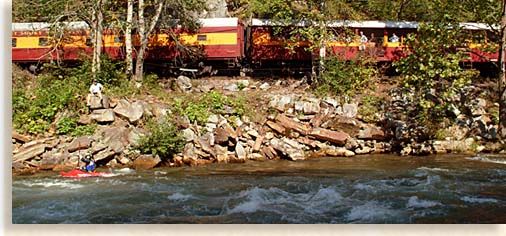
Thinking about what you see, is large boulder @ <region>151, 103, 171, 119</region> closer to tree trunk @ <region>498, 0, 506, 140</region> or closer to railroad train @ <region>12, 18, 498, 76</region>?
railroad train @ <region>12, 18, 498, 76</region>

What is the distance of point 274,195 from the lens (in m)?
5.65

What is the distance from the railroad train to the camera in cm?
1052

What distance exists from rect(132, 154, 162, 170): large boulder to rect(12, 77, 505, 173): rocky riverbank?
0.05ft

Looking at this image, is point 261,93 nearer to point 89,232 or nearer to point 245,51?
point 245,51

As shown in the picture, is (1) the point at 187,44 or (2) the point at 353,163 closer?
(2) the point at 353,163

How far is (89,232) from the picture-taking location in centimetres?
463

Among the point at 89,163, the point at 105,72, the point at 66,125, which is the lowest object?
the point at 89,163

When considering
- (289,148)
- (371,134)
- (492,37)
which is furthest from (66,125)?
(492,37)

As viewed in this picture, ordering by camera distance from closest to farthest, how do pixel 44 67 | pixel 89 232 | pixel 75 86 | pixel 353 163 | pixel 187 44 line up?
pixel 89 232
pixel 353 163
pixel 75 86
pixel 44 67
pixel 187 44

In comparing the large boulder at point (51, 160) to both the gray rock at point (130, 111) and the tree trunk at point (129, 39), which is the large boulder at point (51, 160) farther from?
the tree trunk at point (129, 39)

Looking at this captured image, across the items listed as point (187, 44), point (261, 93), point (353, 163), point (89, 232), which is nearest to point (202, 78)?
point (187, 44)

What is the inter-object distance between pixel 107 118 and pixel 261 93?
10.5ft

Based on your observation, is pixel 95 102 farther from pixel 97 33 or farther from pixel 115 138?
pixel 97 33

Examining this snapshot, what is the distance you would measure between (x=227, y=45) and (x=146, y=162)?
4.02m
